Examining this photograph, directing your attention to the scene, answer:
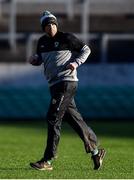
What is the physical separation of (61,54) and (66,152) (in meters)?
3.18

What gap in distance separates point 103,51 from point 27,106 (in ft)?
8.56

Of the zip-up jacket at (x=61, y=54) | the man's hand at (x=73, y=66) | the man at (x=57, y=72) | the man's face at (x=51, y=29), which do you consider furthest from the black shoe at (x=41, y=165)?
the man's face at (x=51, y=29)

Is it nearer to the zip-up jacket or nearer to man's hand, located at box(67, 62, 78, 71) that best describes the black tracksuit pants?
the zip-up jacket

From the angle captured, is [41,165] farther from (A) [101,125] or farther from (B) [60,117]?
(A) [101,125]

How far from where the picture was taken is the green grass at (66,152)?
405 inches

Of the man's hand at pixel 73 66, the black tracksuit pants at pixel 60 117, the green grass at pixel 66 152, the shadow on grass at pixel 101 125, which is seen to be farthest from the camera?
the shadow on grass at pixel 101 125

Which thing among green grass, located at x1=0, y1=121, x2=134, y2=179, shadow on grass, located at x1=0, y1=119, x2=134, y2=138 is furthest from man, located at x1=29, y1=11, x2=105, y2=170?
shadow on grass, located at x1=0, y1=119, x2=134, y2=138

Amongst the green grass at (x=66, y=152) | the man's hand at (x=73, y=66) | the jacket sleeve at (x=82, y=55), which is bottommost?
the green grass at (x=66, y=152)

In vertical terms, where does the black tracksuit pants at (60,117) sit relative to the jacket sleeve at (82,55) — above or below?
below

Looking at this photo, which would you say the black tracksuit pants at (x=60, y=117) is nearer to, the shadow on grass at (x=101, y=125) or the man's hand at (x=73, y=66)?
the man's hand at (x=73, y=66)

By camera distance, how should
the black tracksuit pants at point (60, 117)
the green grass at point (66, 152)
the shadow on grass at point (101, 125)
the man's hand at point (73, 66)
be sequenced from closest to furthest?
1. the green grass at point (66, 152)
2. the man's hand at point (73, 66)
3. the black tracksuit pants at point (60, 117)
4. the shadow on grass at point (101, 125)

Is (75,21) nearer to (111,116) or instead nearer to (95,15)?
(95,15)

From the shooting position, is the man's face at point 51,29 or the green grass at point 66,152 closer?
the green grass at point 66,152

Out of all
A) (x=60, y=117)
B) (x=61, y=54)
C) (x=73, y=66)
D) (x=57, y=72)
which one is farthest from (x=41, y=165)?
(x=61, y=54)
